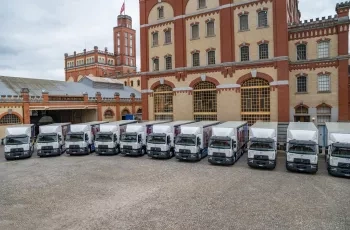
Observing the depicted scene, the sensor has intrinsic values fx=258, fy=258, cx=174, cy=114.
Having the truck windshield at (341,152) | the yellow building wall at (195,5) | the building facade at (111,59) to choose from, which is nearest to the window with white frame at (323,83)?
the truck windshield at (341,152)

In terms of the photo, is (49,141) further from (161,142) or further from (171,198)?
(171,198)

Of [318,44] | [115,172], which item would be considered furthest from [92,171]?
[318,44]

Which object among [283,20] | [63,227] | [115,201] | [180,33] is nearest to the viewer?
[63,227]

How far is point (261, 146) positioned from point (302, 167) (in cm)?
318

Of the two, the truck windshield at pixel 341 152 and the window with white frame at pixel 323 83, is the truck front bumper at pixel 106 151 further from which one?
the window with white frame at pixel 323 83

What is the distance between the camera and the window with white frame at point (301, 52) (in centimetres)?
3203

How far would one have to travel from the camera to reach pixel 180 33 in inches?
1448

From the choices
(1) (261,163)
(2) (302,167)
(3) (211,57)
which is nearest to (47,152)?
(1) (261,163)

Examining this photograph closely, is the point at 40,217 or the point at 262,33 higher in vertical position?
the point at 262,33

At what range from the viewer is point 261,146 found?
66.1 ft

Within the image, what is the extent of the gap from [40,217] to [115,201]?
3.59m

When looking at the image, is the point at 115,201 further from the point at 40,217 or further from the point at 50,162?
the point at 50,162

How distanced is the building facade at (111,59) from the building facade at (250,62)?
1535 inches

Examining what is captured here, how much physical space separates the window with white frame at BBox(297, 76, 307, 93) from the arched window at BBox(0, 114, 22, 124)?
37878 mm
